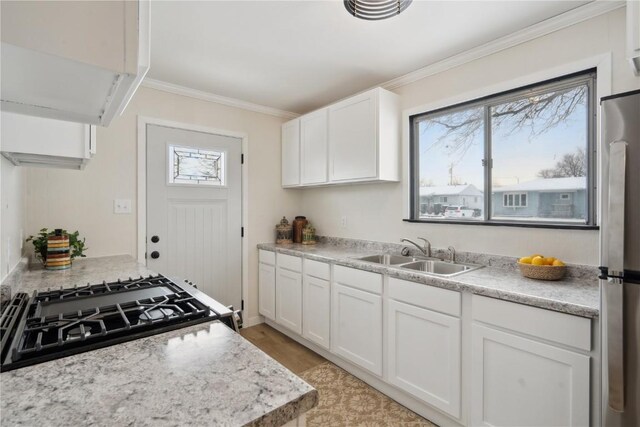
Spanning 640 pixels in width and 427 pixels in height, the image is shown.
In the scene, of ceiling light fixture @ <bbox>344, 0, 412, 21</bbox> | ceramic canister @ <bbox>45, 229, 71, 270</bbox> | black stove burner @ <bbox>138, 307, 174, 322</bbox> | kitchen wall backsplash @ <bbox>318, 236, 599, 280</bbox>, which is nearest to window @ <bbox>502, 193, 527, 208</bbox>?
kitchen wall backsplash @ <bbox>318, 236, 599, 280</bbox>

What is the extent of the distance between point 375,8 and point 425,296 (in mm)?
1650

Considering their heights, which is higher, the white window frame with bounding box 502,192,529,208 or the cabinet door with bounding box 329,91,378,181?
the cabinet door with bounding box 329,91,378,181

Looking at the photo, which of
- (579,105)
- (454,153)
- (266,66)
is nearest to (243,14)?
(266,66)

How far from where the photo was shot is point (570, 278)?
1821mm

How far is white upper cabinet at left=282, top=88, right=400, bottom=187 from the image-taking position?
103 inches

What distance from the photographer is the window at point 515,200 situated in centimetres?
211

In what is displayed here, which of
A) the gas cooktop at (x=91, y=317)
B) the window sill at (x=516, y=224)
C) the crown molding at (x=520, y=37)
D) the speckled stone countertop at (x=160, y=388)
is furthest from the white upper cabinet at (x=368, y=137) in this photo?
the speckled stone countertop at (x=160, y=388)

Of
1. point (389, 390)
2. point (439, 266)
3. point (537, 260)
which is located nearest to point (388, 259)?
point (439, 266)

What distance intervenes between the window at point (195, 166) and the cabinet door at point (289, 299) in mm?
1145

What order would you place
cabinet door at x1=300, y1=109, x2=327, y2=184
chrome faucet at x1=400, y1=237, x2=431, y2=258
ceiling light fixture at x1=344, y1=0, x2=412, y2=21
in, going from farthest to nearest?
cabinet door at x1=300, y1=109, x2=327, y2=184 < chrome faucet at x1=400, y1=237, x2=431, y2=258 < ceiling light fixture at x1=344, y1=0, x2=412, y2=21

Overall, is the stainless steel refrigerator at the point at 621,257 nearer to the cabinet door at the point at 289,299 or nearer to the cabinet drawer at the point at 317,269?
the cabinet drawer at the point at 317,269

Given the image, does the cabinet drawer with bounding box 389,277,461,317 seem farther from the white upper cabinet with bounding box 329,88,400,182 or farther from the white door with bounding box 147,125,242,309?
the white door with bounding box 147,125,242,309

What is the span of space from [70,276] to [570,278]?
2889 millimetres

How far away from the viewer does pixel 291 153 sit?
139 inches
